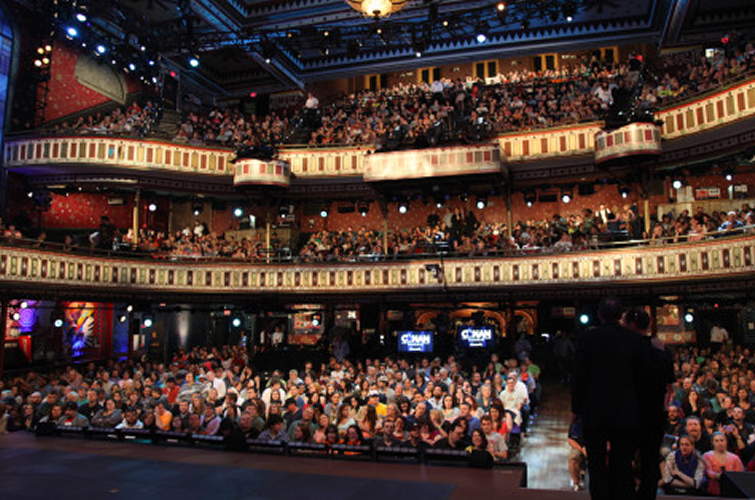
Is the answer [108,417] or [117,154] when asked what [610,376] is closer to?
[108,417]

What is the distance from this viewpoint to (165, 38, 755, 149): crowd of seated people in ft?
63.4

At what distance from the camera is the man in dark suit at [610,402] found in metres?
3.23

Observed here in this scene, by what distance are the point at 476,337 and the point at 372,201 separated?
869 cm

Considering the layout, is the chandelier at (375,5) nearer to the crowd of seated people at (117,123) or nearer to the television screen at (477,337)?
the television screen at (477,337)

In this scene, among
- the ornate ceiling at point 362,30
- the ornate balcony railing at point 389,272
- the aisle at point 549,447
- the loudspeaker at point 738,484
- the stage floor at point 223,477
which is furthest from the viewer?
the ornate ceiling at point 362,30

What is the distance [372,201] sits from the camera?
82.3 feet

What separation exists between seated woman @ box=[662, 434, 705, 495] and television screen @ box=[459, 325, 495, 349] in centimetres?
1268

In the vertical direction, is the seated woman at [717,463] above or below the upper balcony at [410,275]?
below

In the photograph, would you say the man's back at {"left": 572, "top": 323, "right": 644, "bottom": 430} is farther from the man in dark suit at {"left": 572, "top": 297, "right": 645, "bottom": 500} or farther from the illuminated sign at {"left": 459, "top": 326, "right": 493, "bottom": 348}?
the illuminated sign at {"left": 459, "top": 326, "right": 493, "bottom": 348}

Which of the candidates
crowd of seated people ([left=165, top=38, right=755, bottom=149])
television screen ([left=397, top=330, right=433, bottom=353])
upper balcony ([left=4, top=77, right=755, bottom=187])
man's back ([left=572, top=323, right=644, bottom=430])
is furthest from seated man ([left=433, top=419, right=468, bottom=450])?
crowd of seated people ([left=165, top=38, right=755, bottom=149])

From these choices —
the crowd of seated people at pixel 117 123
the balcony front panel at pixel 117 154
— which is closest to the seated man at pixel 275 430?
the balcony front panel at pixel 117 154

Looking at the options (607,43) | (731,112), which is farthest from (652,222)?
(607,43)

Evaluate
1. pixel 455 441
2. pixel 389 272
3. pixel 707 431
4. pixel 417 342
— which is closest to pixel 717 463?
pixel 707 431

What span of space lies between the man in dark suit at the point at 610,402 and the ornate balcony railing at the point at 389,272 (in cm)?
1402
